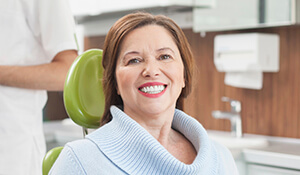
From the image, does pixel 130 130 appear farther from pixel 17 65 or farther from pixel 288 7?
pixel 288 7

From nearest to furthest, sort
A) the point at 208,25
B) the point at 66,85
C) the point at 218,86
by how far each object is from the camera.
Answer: the point at 66,85 < the point at 208,25 < the point at 218,86

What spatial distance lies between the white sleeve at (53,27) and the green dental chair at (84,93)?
Result: 0.51ft

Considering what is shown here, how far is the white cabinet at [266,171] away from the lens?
242 cm

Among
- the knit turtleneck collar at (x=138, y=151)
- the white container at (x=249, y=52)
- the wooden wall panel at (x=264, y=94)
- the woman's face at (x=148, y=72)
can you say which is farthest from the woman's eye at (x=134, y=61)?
the wooden wall panel at (x=264, y=94)

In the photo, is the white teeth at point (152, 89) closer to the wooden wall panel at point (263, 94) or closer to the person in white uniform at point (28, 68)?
the person in white uniform at point (28, 68)

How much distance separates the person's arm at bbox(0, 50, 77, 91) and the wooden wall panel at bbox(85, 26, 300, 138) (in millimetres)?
1326

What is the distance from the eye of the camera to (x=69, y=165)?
1112 mm

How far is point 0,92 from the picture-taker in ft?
4.87

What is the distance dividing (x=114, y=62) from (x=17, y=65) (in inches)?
15.7

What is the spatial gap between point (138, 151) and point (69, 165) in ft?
0.62

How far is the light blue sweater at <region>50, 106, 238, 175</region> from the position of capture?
1126mm

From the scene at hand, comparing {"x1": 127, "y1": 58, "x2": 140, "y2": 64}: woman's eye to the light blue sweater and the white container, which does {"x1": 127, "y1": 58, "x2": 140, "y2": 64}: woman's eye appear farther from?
the white container

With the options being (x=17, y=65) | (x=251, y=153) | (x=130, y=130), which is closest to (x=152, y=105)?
(x=130, y=130)

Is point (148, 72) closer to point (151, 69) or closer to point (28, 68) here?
point (151, 69)
